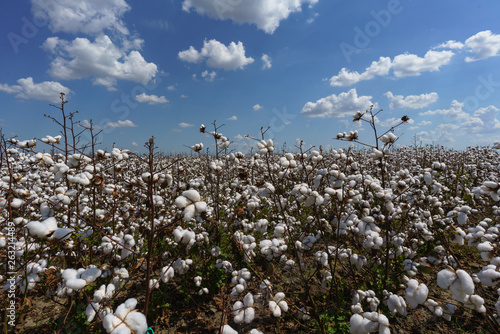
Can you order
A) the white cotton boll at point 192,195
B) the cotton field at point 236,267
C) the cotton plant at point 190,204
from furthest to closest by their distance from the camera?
the cotton field at point 236,267 < the white cotton boll at point 192,195 < the cotton plant at point 190,204

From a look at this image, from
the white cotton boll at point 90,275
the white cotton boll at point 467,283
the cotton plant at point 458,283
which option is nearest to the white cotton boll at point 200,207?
the white cotton boll at point 90,275

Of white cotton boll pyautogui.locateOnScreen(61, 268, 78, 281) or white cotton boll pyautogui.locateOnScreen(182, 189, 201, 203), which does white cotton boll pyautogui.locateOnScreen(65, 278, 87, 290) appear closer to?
white cotton boll pyautogui.locateOnScreen(61, 268, 78, 281)

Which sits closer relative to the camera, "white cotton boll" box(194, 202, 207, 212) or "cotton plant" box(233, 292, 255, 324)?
"white cotton boll" box(194, 202, 207, 212)

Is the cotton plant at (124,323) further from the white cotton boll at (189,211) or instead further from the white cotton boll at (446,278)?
the white cotton boll at (446,278)

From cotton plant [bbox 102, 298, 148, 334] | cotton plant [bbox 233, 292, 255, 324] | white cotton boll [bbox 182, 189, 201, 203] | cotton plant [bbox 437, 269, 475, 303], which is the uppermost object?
white cotton boll [bbox 182, 189, 201, 203]

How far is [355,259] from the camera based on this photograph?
3646 mm

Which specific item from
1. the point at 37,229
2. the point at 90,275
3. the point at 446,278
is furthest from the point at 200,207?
the point at 446,278

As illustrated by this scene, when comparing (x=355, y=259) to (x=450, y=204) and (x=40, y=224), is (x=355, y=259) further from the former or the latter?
(x=450, y=204)

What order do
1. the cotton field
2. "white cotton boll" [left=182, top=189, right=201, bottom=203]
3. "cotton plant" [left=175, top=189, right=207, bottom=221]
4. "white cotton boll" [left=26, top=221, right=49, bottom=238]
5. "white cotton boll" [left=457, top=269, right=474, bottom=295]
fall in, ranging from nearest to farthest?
"white cotton boll" [left=26, top=221, right=49, bottom=238], "white cotton boll" [left=457, top=269, right=474, bottom=295], "cotton plant" [left=175, top=189, right=207, bottom=221], "white cotton boll" [left=182, top=189, right=201, bottom=203], the cotton field

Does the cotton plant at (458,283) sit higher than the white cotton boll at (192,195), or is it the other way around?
the white cotton boll at (192,195)

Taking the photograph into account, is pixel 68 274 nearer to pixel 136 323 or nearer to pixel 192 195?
pixel 136 323

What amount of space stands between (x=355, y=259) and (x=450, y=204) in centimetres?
463

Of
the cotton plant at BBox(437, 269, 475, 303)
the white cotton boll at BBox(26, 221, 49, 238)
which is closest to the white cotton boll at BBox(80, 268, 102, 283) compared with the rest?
the white cotton boll at BBox(26, 221, 49, 238)

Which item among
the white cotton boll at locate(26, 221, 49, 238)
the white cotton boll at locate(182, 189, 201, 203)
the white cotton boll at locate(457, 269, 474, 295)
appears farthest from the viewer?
the white cotton boll at locate(182, 189, 201, 203)
